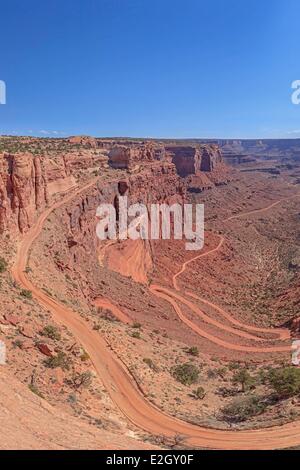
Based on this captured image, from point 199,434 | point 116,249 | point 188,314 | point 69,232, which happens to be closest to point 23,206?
point 69,232

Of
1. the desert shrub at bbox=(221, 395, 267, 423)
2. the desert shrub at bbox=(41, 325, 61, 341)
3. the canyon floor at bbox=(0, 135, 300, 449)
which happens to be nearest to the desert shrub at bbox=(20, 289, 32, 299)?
the canyon floor at bbox=(0, 135, 300, 449)

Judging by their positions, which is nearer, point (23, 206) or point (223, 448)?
point (223, 448)

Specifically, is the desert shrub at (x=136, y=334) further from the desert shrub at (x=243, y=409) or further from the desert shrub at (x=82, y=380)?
the desert shrub at (x=243, y=409)

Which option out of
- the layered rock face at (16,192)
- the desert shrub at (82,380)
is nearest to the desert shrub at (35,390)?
the desert shrub at (82,380)

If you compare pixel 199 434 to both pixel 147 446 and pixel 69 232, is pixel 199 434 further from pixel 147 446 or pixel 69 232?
pixel 69 232

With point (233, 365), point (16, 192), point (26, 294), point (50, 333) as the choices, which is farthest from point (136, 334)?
point (16, 192)

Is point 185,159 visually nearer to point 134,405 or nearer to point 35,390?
point 134,405
